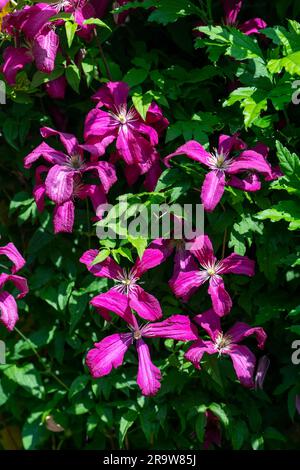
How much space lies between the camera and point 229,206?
1.83 meters

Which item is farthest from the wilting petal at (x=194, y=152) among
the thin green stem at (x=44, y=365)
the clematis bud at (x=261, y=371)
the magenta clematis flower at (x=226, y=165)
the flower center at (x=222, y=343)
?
the thin green stem at (x=44, y=365)

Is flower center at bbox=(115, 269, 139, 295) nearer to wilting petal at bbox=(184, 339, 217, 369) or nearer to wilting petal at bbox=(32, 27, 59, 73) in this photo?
wilting petal at bbox=(184, 339, 217, 369)

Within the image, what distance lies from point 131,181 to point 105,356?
1.48 ft

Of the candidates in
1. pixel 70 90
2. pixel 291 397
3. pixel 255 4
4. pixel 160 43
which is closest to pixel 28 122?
pixel 70 90

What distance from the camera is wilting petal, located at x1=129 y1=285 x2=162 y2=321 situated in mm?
1716

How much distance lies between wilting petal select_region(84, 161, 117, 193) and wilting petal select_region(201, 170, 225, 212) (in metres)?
0.25

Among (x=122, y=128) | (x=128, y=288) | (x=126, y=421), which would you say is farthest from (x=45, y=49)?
(x=126, y=421)

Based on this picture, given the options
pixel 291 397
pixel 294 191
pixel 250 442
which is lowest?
pixel 250 442

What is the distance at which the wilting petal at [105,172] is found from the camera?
1771 mm

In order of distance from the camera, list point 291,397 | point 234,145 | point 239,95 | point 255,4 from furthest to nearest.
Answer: point 255,4 → point 291,397 → point 234,145 → point 239,95

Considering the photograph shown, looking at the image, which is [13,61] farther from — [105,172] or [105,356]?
[105,356]

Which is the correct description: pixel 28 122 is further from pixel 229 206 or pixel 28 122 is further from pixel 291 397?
pixel 291 397

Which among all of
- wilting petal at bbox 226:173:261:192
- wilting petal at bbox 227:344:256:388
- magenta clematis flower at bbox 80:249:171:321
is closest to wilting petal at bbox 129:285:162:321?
magenta clematis flower at bbox 80:249:171:321

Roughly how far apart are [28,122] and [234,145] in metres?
0.58
